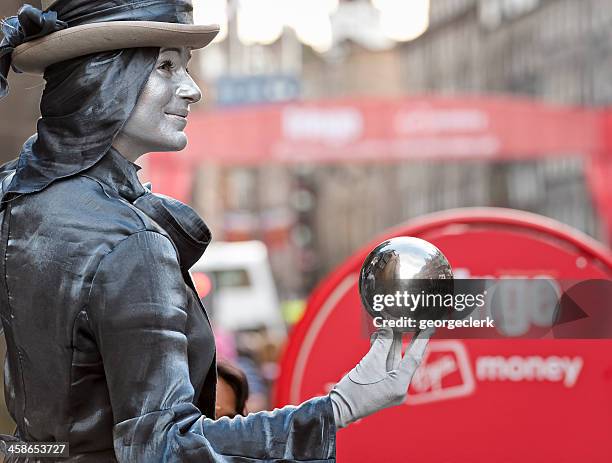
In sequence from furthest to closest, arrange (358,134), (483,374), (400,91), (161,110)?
(400,91) < (358,134) < (483,374) < (161,110)

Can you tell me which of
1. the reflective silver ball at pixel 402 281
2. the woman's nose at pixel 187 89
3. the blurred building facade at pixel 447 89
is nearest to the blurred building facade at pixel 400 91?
the blurred building facade at pixel 447 89

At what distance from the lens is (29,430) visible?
192 cm

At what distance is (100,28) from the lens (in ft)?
6.12

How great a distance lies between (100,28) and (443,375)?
125cm

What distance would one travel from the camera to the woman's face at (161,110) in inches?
76.8

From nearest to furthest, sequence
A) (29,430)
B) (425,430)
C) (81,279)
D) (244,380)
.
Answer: (81,279) < (29,430) < (425,430) < (244,380)

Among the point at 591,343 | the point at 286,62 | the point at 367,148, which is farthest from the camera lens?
the point at 286,62

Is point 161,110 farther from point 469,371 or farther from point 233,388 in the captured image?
point 233,388

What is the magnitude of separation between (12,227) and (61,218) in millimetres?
117

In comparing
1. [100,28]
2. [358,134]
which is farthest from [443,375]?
[358,134]

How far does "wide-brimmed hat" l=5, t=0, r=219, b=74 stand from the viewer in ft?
6.14

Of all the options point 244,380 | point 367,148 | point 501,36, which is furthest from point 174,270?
point 501,36

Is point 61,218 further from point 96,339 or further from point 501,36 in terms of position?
point 501,36

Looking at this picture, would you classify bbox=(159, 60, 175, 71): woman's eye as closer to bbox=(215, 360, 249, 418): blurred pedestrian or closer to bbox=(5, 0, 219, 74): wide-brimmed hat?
bbox=(5, 0, 219, 74): wide-brimmed hat
